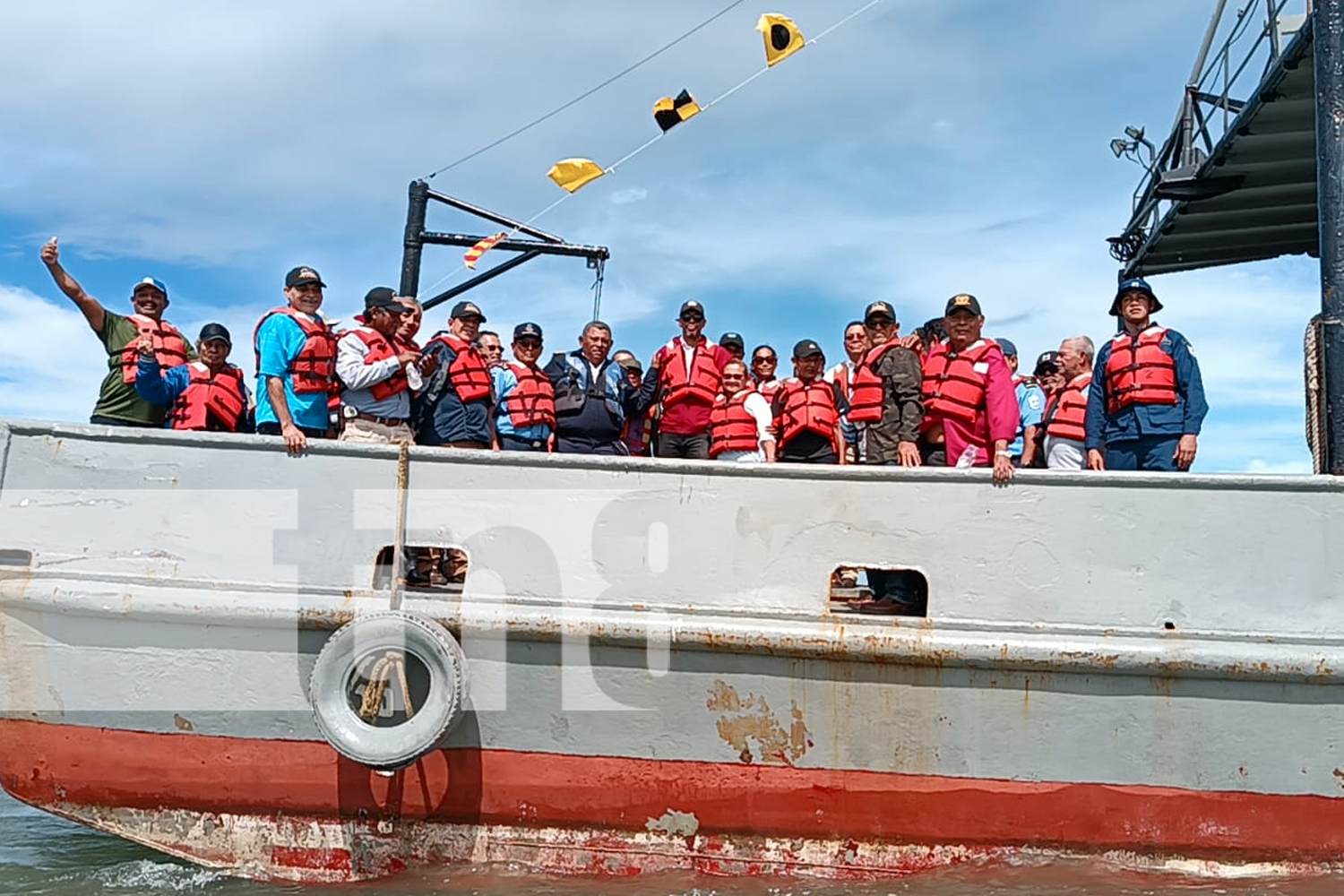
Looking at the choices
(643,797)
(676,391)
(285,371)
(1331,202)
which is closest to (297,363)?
(285,371)

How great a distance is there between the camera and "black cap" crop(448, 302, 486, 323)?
230 inches

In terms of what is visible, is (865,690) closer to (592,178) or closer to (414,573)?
(414,573)

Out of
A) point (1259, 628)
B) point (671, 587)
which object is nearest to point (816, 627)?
point (671, 587)

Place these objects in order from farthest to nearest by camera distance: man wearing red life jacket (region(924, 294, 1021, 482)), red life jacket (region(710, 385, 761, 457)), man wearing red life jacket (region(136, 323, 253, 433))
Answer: red life jacket (region(710, 385, 761, 457)) → man wearing red life jacket (region(136, 323, 253, 433)) → man wearing red life jacket (region(924, 294, 1021, 482))

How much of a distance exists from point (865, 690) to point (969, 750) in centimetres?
50

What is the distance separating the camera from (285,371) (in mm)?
4820

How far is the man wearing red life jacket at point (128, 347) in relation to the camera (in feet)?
16.5

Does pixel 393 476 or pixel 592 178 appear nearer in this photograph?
pixel 393 476

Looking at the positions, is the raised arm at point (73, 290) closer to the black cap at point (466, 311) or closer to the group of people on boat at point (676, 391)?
the group of people on boat at point (676, 391)

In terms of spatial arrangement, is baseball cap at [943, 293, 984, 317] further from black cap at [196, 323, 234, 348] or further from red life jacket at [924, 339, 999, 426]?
black cap at [196, 323, 234, 348]

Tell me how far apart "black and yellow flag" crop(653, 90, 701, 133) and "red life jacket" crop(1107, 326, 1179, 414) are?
295 cm

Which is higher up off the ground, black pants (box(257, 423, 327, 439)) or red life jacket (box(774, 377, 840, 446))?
red life jacket (box(774, 377, 840, 446))

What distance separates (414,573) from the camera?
4.94 meters

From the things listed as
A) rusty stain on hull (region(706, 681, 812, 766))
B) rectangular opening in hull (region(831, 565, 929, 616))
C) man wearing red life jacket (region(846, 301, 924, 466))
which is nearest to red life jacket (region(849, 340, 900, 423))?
man wearing red life jacket (region(846, 301, 924, 466))
